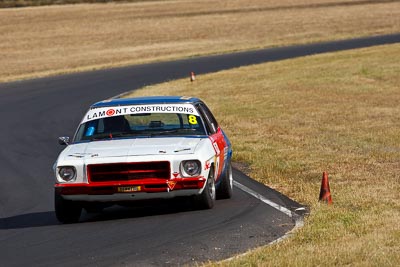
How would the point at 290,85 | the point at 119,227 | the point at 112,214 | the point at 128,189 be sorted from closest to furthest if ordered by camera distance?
the point at 119,227 → the point at 128,189 → the point at 112,214 → the point at 290,85

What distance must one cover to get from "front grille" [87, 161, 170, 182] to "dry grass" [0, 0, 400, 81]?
3179 centimetres

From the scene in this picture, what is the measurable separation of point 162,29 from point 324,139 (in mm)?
46975

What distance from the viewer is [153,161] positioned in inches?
480

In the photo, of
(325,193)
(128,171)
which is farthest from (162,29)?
(128,171)

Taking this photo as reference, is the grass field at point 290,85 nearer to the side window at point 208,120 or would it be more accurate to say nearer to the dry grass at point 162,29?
the dry grass at point 162,29

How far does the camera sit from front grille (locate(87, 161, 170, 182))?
12172 millimetres

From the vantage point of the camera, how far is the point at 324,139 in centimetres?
2080

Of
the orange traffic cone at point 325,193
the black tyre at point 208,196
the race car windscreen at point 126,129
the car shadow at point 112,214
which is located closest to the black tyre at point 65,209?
the car shadow at point 112,214

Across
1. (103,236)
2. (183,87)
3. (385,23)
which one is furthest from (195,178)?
(385,23)

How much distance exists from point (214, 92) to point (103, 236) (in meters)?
22.8

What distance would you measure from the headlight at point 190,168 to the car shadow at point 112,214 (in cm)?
40

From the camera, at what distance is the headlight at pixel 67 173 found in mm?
12281

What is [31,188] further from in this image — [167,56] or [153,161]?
[167,56]

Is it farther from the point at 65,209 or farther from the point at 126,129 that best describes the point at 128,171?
the point at 126,129
